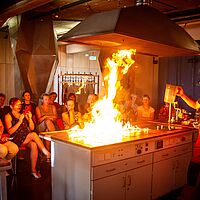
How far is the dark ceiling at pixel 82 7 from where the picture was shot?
12.5 ft

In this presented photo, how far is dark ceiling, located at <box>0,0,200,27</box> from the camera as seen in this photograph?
3.81 metres

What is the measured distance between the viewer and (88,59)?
9023 mm

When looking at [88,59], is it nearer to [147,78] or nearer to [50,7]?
[147,78]

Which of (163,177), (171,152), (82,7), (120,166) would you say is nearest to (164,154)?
(171,152)

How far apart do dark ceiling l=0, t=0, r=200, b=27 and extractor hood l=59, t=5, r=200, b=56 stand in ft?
4.51

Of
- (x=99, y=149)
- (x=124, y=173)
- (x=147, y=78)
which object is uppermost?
(x=147, y=78)

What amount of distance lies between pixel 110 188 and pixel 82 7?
10.6 ft

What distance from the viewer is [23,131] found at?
3.91m

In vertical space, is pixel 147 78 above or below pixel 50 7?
below

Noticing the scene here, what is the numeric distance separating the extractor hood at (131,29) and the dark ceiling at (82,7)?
1.37 metres

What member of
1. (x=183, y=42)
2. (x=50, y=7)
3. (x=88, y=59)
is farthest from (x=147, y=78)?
(x=183, y=42)

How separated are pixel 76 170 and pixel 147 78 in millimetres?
5068

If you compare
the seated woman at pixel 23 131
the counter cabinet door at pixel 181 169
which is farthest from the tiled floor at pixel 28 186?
the counter cabinet door at pixel 181 169

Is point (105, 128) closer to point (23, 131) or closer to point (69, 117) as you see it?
point (69, 117)
